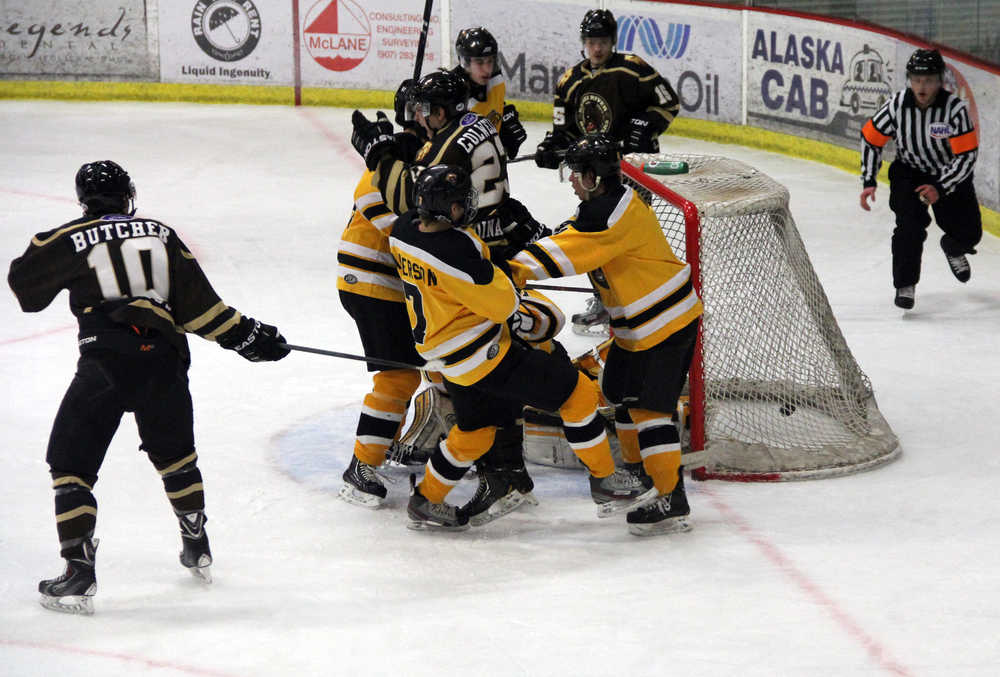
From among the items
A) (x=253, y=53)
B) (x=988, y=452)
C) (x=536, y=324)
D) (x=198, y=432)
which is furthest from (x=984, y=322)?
(x=253, y=53)

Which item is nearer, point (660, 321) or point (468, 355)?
point (468, 355)

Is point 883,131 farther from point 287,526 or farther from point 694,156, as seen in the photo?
point 287,526

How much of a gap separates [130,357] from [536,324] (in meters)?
1.10

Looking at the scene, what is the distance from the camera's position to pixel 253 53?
11.1m

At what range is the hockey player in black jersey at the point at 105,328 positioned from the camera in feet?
10.7

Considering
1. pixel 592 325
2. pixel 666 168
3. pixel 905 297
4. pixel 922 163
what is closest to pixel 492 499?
pixel 666 168

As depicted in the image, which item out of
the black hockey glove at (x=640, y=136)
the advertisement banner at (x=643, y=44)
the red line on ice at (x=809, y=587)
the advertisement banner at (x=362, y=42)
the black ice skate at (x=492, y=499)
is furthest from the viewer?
the advertisement banner at (x=362, y=42)

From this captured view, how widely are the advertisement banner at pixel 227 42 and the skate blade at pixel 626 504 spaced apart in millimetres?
7900

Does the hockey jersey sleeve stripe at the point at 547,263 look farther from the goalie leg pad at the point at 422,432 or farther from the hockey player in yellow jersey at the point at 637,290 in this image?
the goalie leg pad at the point at 422,432

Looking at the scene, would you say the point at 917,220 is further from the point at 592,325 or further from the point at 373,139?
the point at 373,139

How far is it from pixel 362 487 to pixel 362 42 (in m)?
7.47

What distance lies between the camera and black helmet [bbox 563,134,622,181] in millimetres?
3672

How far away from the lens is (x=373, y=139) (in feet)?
13.1

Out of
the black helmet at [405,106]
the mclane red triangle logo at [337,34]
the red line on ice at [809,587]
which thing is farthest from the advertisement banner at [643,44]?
the red line on ice at [809,587]
